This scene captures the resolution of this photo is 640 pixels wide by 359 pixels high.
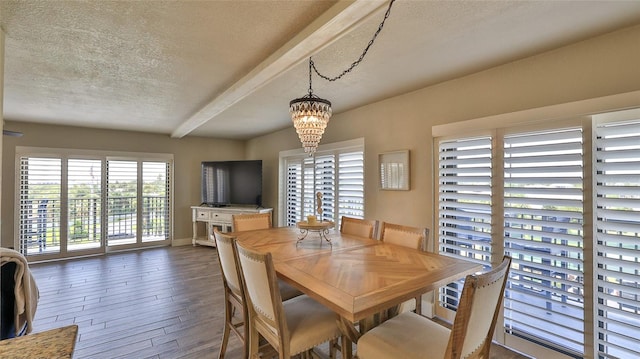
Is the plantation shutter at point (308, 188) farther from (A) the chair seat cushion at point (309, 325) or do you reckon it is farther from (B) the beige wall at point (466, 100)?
(A) the chair seat cushion at point (309, 325)

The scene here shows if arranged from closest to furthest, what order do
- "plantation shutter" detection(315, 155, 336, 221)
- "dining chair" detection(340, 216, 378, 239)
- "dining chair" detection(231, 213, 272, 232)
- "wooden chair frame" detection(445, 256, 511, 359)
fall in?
1. "wooden chair frame" detection(445, 256, 511, 359)
2. "dining chair" detection(340, 216, 378, 239)
3. "dining chair" detection(231, 213, 272, 232)
4. "plantation shutter" detection(315, 155, 336, 221)

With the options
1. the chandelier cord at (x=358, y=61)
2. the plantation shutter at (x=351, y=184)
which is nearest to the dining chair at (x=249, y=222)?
the plantation shutter at (x=351, y=184)

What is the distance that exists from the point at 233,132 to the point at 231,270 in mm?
4335

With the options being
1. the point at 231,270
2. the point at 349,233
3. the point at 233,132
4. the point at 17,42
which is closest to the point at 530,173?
the point at 349,233

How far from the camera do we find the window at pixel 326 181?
12.5 feet

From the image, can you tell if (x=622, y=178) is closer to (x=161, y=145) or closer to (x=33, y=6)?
(x=33, y=6)

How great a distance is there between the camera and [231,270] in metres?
1.95

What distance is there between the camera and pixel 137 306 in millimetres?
3156

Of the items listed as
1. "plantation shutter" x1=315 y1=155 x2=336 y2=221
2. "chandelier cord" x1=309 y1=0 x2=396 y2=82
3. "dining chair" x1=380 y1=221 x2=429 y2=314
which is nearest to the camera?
"chandelier cord" x1=309 y1=0 x2=396 y2=82

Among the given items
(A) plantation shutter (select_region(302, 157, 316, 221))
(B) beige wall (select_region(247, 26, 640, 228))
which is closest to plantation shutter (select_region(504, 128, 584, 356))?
(B) beige wall (select_region(247, 26, 640, 228))

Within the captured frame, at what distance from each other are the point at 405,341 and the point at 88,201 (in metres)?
6.07

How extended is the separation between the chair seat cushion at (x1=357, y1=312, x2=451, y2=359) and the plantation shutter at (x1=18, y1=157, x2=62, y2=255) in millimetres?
5942

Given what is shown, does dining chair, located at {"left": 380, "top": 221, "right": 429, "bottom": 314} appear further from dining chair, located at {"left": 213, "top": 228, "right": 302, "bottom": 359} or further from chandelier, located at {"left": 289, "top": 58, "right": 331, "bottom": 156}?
chandelier, located at {"left": 289, "top": 58, "right": 331, "bottom": 156}

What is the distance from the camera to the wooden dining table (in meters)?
1.29
